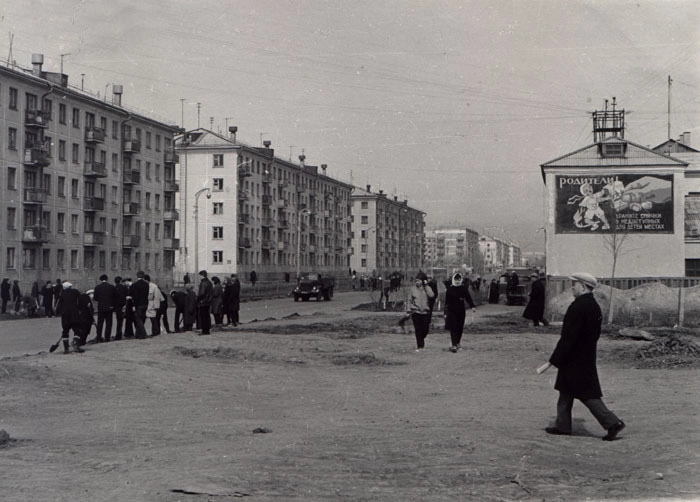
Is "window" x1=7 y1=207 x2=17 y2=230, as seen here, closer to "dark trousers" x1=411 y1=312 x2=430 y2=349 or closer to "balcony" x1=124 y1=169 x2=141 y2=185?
"balcony" x1=124 y1=169 x2=141 y2=185

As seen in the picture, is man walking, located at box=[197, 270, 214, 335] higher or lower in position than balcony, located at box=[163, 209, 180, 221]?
lower

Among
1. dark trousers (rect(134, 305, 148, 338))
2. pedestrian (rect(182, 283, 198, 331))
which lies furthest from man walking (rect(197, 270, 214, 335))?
dark trousers (rect(134, 305, 148, 338))

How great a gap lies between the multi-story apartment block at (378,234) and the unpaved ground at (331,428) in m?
108

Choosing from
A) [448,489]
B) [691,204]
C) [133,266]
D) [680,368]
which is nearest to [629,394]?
[680,368]

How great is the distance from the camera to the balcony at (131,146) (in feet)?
211

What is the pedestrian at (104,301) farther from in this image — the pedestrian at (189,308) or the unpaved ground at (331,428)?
the pedestrian at (189,308)

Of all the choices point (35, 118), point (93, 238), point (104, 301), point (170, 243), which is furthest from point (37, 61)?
point (104, 301)

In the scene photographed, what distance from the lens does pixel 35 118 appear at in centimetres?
5141

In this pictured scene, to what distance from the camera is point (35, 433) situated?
9195 mm

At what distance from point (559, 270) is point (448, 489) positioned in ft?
131

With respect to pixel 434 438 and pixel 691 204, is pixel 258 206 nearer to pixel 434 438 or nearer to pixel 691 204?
pixel 691 204

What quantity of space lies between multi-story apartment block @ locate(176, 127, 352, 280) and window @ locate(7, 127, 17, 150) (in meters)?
21.4

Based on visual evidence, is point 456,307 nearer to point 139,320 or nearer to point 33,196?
point 139,320

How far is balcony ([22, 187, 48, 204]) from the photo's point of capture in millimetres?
51250
